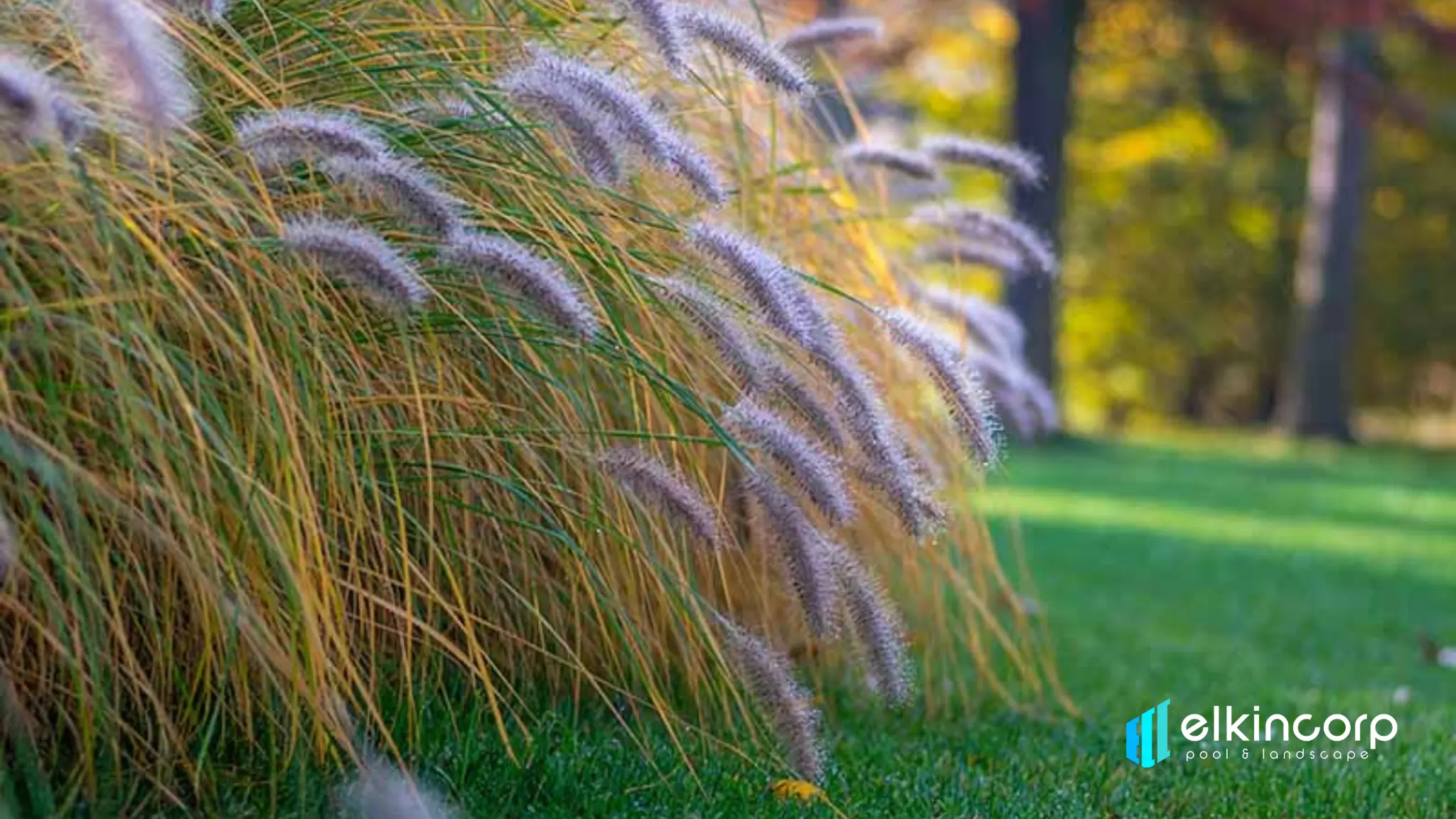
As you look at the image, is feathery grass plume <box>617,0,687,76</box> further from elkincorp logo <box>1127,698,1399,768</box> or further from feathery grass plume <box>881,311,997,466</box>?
elkincorp logo <box>1127,698,1399,768</box>

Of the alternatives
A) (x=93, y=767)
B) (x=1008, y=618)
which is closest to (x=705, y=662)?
(x=93, y=767)

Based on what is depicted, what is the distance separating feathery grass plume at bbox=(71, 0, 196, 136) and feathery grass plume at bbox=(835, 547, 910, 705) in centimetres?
123

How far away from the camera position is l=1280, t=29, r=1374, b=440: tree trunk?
666 inches

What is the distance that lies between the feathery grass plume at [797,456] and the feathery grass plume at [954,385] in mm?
→ 301

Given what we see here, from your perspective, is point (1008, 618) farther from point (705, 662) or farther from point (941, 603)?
point (705, 662)

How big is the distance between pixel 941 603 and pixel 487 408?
1286 mm

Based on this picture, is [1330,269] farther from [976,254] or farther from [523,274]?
[523,274]

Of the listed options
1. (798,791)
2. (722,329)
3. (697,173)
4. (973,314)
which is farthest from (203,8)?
(973,314)

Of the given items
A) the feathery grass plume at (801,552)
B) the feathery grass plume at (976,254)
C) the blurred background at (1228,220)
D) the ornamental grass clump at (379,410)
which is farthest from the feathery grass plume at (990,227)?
the blurred background at (1228,220)

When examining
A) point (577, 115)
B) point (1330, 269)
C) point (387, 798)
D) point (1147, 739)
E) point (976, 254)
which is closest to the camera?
point (387, 798)

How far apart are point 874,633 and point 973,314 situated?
152cm

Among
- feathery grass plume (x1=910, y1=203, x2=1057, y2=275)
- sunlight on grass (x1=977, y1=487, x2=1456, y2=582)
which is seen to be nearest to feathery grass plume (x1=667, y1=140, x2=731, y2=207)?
feathery grass plume (x1=910, y1=203, x2=1057, y2=275)

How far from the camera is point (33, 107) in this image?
209cm

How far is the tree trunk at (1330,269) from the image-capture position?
1692 cm
